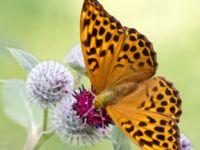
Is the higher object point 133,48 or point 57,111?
point 133,48

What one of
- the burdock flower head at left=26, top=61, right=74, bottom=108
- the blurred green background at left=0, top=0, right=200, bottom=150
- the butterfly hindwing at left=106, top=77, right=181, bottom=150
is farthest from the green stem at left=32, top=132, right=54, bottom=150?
the blurred green background at left=0, top=0, right=200, bottom=150

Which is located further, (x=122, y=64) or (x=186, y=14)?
(x=186, y=14)

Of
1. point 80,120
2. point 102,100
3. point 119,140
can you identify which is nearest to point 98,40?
point 102,100

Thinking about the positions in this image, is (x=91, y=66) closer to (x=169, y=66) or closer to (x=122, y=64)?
(x=122, y=64)

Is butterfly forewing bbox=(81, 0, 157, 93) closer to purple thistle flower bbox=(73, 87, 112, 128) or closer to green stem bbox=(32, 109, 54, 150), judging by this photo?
purple thistle flower bbox=(73, 87, 112, 128)

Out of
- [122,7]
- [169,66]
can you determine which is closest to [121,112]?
[169,66]

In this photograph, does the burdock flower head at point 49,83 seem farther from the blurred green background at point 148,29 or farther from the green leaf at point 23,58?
the blurred green background at point 148,29
